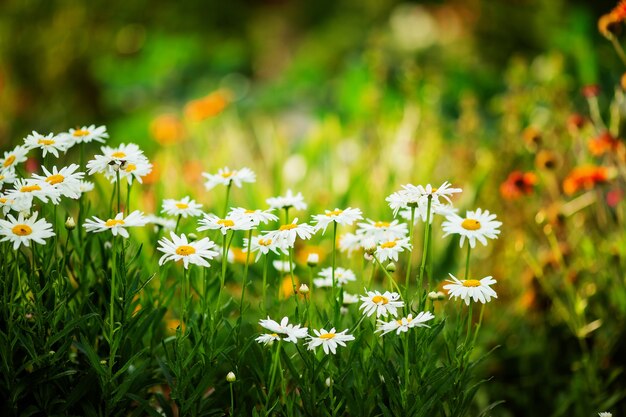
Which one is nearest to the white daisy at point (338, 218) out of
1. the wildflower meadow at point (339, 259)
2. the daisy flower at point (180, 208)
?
the wildflower meadow at point (339, 259)

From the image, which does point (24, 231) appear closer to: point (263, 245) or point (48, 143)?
point (48, 143)

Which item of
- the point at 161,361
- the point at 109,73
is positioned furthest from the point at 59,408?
the point at 109,73

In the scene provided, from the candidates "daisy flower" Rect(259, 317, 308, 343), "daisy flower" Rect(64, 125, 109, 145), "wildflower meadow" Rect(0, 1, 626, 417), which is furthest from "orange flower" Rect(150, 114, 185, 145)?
"daisy flower" Rect(259, 317, 308, 343)

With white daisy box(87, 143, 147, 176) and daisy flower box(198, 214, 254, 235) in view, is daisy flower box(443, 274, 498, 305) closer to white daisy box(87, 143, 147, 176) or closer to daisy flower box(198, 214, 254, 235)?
daisy flower box(198, 214, 254, 235)

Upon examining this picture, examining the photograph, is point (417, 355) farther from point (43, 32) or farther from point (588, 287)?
point (43, 32)

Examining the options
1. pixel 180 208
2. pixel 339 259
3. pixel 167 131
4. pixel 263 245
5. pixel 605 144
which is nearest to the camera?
pixel 263 245

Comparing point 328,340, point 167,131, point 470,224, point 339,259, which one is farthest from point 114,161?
point 167,131

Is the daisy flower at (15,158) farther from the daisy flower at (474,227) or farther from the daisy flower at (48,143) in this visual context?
the daisy flower at (474,227)
